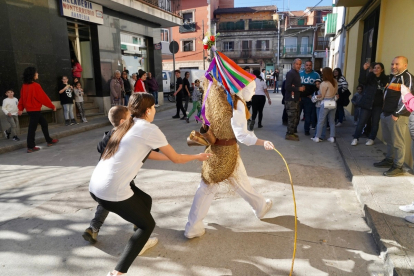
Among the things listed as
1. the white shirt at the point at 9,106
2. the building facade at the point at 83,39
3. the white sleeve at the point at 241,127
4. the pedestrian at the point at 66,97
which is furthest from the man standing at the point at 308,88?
the building facade at the point at 83,39

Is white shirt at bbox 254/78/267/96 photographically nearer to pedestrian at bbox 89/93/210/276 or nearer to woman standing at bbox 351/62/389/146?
woman standing at bbox 351/62/389/146

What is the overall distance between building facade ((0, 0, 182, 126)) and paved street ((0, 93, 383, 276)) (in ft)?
15.4

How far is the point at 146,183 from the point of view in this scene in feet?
14.9

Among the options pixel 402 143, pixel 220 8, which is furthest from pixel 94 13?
pixel 220 8

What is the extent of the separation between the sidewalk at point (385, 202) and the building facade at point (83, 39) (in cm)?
881

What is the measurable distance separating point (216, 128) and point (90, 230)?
1607mm

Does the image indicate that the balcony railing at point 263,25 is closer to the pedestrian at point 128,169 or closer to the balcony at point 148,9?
the balcony at point 148,9

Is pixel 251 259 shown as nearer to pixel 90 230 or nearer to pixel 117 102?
pixel 90 230

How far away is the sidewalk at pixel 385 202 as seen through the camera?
8.13 feet

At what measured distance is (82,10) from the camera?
10.5 metres

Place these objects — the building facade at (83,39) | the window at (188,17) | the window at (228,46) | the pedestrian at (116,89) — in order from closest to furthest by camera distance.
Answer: the building facade at (83,39), the pedestrian at (116,89), the window at (188,17), the window at (228,46)

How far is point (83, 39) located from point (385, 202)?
39.0 ft

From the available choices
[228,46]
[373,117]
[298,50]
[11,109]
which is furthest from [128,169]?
[298,50]

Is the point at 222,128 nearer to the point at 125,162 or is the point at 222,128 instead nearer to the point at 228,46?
the point at 125,162
